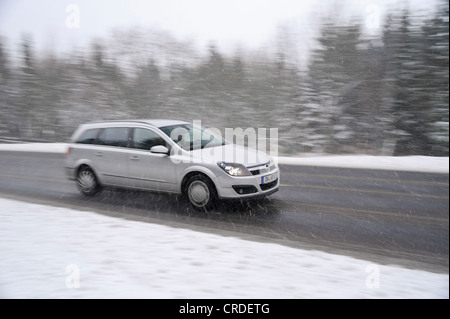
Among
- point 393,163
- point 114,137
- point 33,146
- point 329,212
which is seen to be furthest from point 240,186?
point 33,146

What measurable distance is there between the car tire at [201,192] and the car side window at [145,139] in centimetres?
103

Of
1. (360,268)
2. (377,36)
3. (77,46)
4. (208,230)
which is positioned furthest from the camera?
(77,46)

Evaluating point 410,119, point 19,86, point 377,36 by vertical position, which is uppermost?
point 377,36

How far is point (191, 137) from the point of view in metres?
7.26

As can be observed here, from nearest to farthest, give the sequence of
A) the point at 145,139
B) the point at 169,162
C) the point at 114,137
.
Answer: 1. the point at 169,162
2. the point at 145,139
3. the point at 114,137

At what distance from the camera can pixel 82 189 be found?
26.4 feet

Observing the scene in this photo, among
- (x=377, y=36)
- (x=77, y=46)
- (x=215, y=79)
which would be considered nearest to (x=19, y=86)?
(x=77, y=46)

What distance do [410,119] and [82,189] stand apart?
51.0ft

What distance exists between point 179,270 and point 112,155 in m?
4.14

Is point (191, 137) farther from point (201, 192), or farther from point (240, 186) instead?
point (240, 186)

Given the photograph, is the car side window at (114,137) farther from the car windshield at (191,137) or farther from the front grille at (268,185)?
the front grille at (268,185)

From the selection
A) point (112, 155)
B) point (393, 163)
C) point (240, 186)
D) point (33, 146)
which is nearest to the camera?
point (240, 186)

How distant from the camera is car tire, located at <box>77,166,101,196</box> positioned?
7.86m

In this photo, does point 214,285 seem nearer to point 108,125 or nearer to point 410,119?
point 108,125
